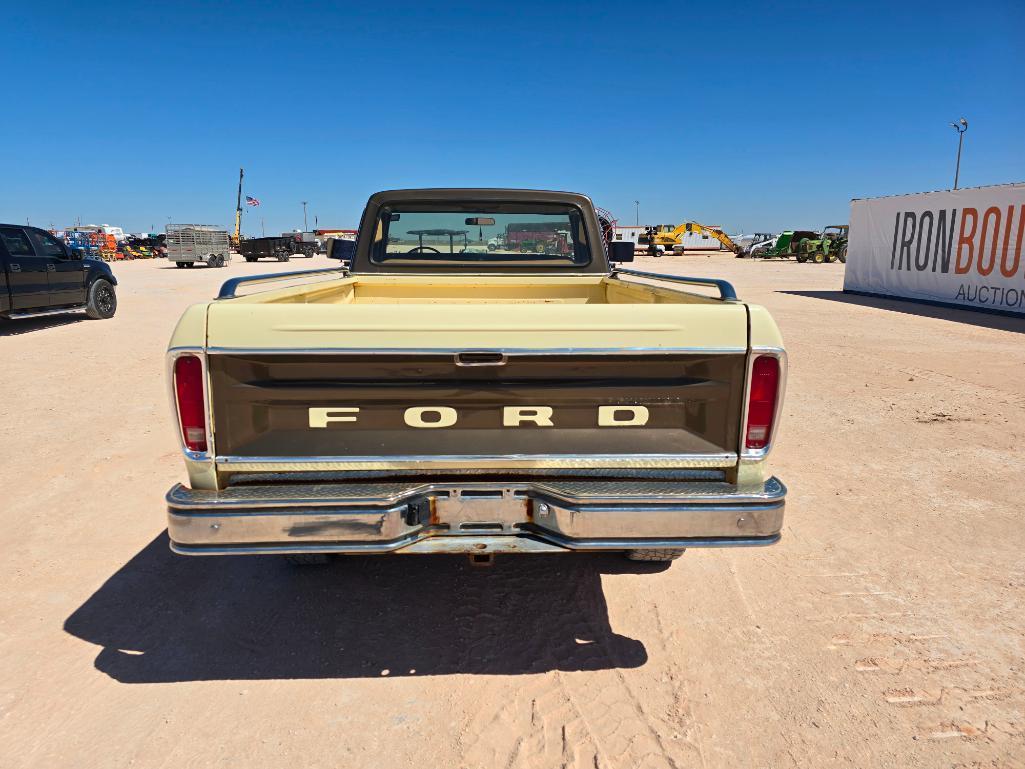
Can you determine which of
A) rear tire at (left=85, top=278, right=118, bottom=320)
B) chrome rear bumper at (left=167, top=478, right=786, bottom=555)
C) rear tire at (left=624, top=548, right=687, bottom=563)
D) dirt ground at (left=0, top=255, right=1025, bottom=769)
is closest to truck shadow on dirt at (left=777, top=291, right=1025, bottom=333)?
dirt ground at (left=0, top=255, right=1025, bottom=769)

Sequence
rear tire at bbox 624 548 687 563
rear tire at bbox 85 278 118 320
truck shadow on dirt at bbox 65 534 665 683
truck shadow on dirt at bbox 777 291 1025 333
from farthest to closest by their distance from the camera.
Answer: truck shadow on dirt at bbox 777 291 1025 333
rear tire at bbox 85 278 118 320
rear tire at bbox 624 548 687 563
truck shadow on dirt at bbox 65 534 665 683

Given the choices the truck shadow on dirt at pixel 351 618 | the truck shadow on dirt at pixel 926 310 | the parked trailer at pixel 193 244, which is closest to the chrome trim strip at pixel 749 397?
the truck shadow on dirt at pixel 351 618

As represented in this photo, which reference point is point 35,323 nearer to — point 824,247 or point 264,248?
point 264,248

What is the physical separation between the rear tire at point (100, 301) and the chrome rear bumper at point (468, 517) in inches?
510

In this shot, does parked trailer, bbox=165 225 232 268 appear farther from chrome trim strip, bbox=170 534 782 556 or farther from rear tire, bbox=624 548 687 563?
chrome trim strip, bbox=170 534 782 556

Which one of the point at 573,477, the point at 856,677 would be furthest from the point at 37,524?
the point at 856,677

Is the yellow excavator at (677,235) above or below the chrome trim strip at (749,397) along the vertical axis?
above

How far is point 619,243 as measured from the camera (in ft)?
17.8

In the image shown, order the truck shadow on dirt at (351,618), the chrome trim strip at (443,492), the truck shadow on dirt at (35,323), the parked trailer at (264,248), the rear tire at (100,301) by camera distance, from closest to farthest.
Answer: the chrome trim strip at (443,492) → the truck shadow on dirt at (351,618) → the truck shadow on dirt at (35,323) → the rear tire at (100,301) → the parked trailer at (264,248)

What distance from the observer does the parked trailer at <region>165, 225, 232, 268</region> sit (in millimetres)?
36031

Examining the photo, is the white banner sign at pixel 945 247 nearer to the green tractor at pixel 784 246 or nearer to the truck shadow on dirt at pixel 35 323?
the truck shadow on dirt at pixel 35 323

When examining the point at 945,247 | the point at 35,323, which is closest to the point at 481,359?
the point at 35,323

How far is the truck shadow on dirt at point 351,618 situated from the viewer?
2.76 m

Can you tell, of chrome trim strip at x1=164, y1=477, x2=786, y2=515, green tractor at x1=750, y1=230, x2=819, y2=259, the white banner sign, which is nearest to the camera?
chrome trim strip at x1=164, y1=477, x2=786, y2=515
